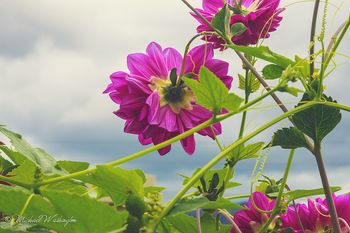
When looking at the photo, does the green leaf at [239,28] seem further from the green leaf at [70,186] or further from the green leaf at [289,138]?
the green leaf at [70,186]

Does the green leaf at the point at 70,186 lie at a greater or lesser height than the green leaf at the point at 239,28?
lesser

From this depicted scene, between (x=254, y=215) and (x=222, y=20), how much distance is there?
24 cm

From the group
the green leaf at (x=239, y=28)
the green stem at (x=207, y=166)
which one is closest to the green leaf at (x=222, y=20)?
the green leaf at (x=239, y=28)

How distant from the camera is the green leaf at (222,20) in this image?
23.5 inches

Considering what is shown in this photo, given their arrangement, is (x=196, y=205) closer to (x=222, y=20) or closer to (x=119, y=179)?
(x=119, y=179)

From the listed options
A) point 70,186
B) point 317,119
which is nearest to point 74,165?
point 70,186

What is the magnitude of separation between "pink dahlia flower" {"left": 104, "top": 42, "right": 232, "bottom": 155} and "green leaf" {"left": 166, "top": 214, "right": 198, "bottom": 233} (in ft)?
0.33

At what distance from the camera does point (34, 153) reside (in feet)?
1.65

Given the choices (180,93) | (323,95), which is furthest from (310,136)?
(180,93)

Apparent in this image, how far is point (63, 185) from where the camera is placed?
573 millimetres

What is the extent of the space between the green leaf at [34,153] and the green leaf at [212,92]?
134mm

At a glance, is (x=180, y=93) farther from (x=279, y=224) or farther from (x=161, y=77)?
(x=279, y=224)

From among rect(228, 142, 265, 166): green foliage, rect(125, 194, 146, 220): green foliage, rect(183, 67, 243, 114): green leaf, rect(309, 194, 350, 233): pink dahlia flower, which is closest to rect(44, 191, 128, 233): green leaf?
rect(125, 194, 146, 220): green foliage

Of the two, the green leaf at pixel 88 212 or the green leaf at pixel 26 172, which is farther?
the green leaf at pixel 26 172
